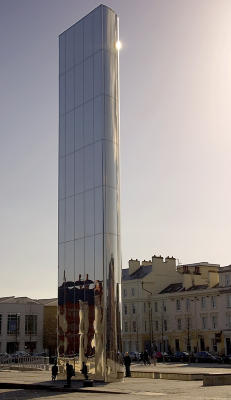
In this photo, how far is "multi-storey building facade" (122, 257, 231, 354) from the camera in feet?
262

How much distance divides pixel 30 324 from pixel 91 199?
219 feet

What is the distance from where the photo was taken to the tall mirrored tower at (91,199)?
3572 cm

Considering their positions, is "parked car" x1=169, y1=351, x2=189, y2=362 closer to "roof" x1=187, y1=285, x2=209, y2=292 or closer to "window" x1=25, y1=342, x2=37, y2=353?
"roof" x1=187, y1=285, x2=209, y2=292

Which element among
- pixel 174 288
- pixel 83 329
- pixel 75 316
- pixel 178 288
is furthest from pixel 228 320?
pixel 83 329

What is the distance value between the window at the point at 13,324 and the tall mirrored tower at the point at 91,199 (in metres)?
59.7

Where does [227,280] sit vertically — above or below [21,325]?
above

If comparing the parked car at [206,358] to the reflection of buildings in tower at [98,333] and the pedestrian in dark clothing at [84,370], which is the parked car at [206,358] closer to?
the pedestrian in dark clothing at [84,370]

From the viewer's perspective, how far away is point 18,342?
317 ft

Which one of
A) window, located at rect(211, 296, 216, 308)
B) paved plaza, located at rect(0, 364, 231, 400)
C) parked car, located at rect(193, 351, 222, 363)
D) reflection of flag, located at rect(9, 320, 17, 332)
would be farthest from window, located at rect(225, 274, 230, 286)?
paved plaza, located at rect(0, 364, 231, 400)

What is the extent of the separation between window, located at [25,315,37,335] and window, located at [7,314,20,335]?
1.99m

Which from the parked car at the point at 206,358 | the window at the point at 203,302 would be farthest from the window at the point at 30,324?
the parked car at the point at 206,358

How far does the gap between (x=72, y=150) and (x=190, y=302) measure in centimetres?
5028

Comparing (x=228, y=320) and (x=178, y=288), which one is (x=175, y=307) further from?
(x=228, y=320)

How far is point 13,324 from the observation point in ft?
318
